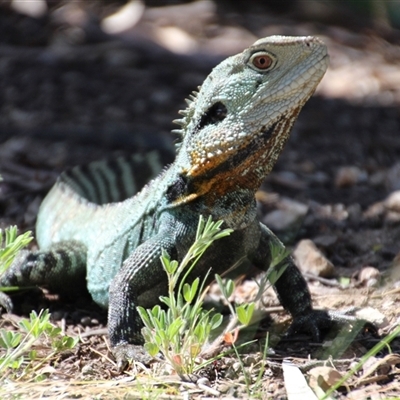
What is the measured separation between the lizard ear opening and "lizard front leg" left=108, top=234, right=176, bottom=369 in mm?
820

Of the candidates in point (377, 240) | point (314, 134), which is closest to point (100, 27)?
point (314, 134)

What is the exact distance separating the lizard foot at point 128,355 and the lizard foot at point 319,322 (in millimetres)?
1032

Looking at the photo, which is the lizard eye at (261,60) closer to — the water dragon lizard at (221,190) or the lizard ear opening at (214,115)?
the water dragon lizard at (221,190)

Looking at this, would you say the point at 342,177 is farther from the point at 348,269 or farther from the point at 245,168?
the point at 245,168

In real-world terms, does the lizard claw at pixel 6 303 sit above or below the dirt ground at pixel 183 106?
below

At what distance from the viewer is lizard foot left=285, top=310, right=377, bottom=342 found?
16.9 ft

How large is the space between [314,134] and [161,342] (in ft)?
20.2

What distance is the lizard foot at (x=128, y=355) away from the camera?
4785 mm

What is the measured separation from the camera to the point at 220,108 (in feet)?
16.5

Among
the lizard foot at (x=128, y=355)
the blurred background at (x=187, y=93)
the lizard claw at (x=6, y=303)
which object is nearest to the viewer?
the lizard foot at (x=128, y=355)

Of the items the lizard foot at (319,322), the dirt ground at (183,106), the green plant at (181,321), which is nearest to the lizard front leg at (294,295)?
the lizard foot at (319,322)

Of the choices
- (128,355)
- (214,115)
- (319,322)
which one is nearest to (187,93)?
(214,115)

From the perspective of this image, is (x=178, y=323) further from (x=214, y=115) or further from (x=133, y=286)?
(x=214, y=115)

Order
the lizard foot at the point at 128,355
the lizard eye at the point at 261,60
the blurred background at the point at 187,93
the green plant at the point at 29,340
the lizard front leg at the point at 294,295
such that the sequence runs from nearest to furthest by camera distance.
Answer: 1. the green plant at the point at 29,340
2. the lizard foot at the point at 128,355
3. the lizard eye at the point at 261,60
4. the lizard front leg at the point at 294,295
5. the blurred background at the point at 187,93
